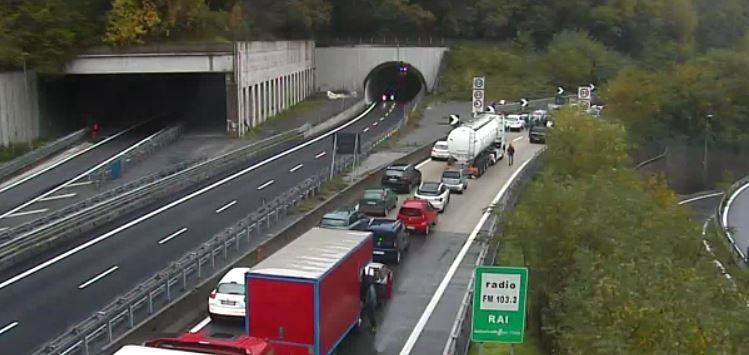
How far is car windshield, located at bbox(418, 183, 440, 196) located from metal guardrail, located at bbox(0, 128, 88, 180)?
66.2ft

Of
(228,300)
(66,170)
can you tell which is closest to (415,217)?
(228,300)

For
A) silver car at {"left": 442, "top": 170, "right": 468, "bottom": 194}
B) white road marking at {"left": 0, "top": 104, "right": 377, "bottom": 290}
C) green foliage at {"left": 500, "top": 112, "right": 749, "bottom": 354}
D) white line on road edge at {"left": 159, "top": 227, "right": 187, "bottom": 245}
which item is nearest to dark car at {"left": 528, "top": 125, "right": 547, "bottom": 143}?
white road marking at {"left": 0, "top": 104, "right": 377, "bottom": 290}

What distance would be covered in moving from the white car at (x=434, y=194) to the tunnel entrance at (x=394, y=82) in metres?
50.0

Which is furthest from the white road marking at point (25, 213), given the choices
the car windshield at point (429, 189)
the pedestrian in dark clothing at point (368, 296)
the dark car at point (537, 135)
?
the dark car at point (537, 135)

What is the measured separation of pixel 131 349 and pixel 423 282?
17.4 meters

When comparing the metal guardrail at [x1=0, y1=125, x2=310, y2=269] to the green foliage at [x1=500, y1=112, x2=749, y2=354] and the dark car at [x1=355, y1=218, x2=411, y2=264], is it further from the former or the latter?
the green foliage at [x1=500, y1=112, x2=749, y2=354]

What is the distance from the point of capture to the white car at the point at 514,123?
2682 inches

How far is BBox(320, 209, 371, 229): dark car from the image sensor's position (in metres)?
31.0

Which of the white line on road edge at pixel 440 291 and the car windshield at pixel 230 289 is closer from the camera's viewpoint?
the white line on road edge at pixel 440 291

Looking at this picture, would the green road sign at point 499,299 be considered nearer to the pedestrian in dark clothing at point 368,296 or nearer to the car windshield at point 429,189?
the pedestrian in dark clothing at point 368,296

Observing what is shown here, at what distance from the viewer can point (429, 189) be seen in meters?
38.3

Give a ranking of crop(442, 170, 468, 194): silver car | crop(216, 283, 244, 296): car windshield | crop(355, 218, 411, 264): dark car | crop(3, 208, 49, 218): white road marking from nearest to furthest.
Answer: crop(216, 283, 244, 296): car windshield → crop(355, 218, 411, 264): dark car → crop(3, 208, 49, 218): white road marking → crop(442, 170, 468, 194): silver car

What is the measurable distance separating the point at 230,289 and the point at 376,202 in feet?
48.2

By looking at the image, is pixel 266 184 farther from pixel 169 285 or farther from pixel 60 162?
pixel 169 285
